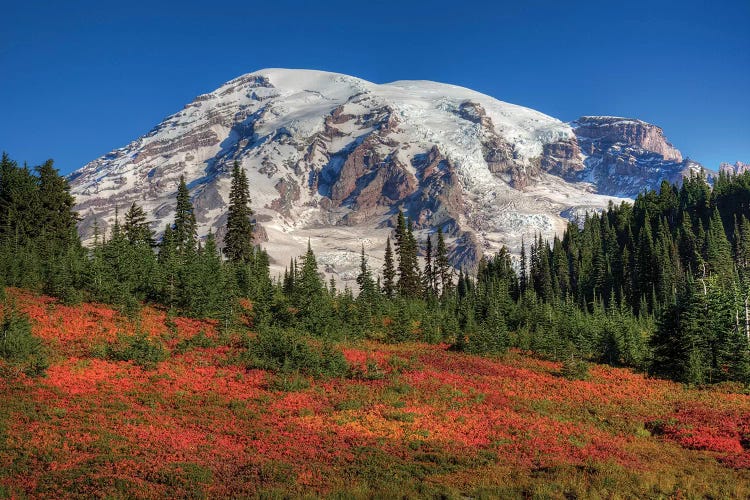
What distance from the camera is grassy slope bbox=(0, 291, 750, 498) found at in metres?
16.7

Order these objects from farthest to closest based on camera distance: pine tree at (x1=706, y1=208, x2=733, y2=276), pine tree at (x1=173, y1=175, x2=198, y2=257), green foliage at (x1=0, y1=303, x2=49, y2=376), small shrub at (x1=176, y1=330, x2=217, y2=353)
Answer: pine tree at (x1=706, y1=208, x2=733, y2=276) < pine tree at (x1=173, y1=175, x2=198, y2=257) < small shrub at (x1=176, y1=330, x2=217, y2=353) < green foliage at (x1=0, y1=303, x2=49, y2=376)

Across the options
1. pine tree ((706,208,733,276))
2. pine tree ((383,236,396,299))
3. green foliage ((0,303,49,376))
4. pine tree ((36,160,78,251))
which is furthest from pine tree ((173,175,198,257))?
pine tree ((706,208,733,276))

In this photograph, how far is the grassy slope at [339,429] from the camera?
54.9 ft

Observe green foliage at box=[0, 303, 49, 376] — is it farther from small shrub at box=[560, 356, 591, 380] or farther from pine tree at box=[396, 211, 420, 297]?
pine tree at box=[396, 211, 420, 297]

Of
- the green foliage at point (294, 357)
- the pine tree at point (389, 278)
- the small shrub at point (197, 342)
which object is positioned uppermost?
the pine tree at point (389, 278)

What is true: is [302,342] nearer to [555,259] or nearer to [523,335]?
[523,335]

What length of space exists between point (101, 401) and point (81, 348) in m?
6.94

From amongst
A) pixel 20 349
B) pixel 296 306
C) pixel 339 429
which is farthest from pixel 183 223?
pixel 339 429

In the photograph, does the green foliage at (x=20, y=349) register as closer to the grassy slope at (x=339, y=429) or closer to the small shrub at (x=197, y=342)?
the grassy slope at (x=339, y=429)

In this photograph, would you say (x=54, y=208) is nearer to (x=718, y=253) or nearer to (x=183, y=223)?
(x=183, y=223)

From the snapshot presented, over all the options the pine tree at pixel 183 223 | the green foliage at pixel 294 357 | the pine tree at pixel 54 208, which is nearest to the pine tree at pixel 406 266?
the pine tree at pixel 183 223

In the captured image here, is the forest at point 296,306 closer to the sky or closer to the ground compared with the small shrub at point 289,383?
closer to the sky

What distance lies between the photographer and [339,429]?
22.6 meters

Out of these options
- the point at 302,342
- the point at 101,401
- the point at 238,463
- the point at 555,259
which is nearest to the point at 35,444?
the point at 101,401
